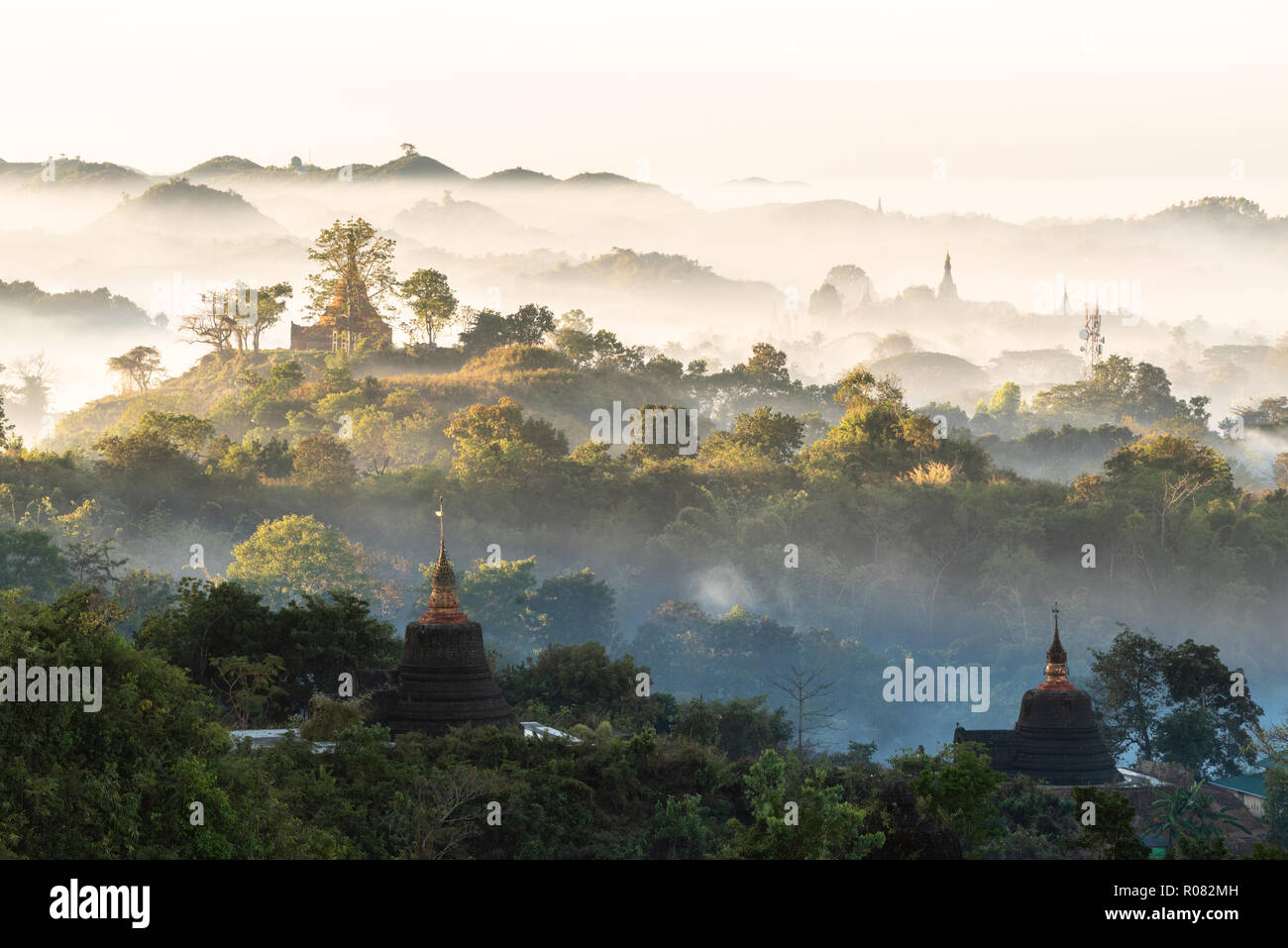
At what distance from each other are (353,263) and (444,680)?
387 feet

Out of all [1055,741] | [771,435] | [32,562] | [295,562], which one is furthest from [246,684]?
[771,435]

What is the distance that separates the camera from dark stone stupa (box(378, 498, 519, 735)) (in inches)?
2363

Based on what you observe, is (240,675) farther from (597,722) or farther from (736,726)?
(736,726)

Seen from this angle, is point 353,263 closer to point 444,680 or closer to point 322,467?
point 322,467

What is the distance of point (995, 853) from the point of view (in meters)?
56.5

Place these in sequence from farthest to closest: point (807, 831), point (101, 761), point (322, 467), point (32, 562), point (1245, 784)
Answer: point (322, 467)
point (32, 562)
point (1245, 784)
point (807, 831)
point (101, 761)

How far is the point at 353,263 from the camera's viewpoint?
175 metres

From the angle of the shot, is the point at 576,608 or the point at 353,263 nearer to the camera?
the point at 576,608

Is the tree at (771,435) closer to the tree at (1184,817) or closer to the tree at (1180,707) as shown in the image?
the tree at (1180,707)

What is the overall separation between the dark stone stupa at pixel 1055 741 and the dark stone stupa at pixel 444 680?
18818 mm

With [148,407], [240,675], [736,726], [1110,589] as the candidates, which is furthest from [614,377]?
[240,675]

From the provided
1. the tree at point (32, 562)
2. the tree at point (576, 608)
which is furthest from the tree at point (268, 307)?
the tree at point (32, 562)

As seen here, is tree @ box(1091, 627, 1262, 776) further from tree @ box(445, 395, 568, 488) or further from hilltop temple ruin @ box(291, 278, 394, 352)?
hilltop temple ruin @ box(291, 278, 394, 352)
